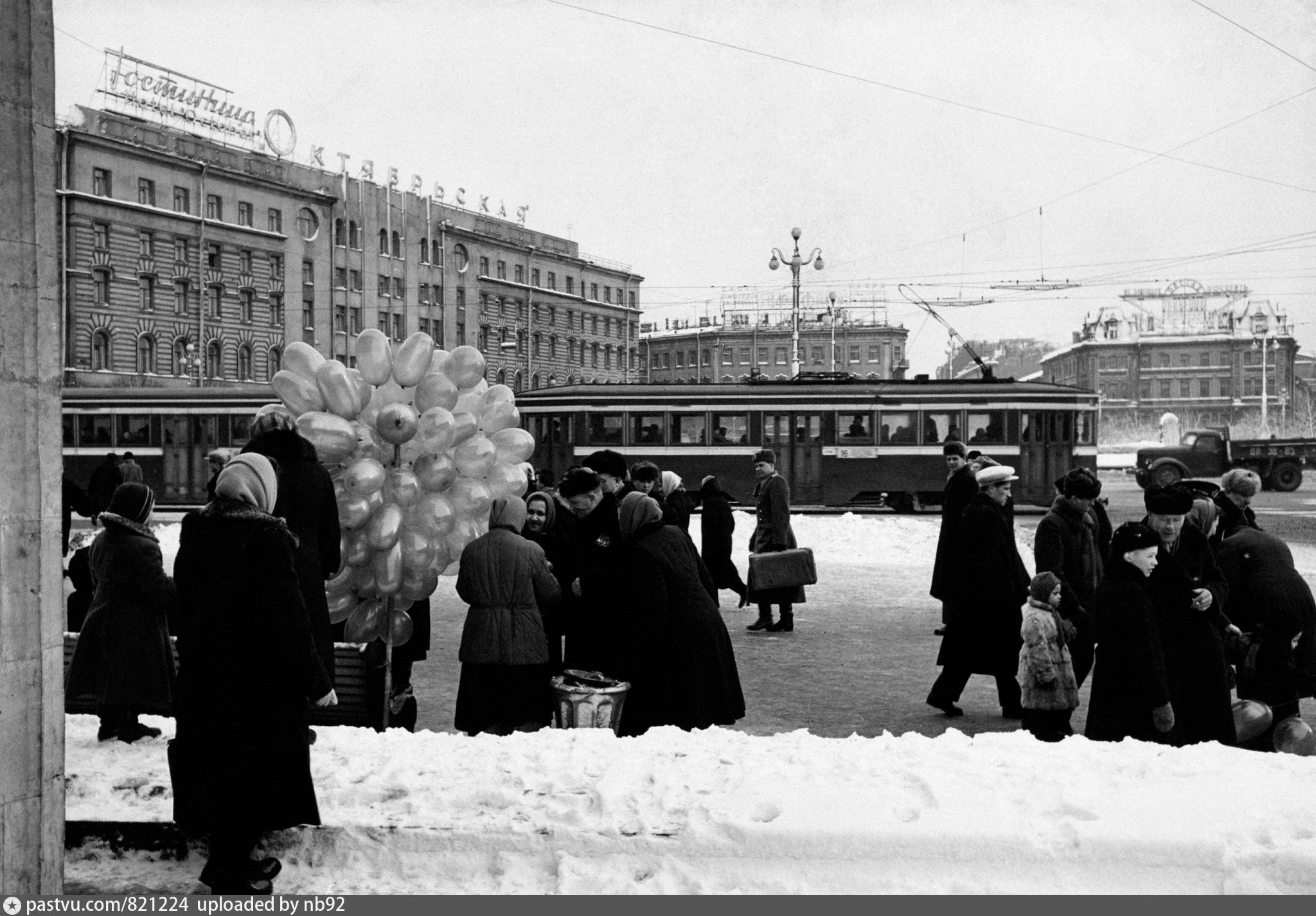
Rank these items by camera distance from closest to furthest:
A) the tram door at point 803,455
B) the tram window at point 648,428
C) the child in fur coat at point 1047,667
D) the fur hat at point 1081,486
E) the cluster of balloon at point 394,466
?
the child in fur coat at point 1047,667, the cluster of balloon at point 394,466, the fur hat at point 1081,486, the tram door at point 803,455, the tram window at point 648,428

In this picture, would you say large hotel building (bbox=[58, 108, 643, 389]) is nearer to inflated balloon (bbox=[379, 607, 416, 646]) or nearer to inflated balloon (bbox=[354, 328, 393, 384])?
inflated balloon (bbox=[354, 328, 393, 384])

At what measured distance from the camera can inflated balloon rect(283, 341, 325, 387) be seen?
743 centimetres

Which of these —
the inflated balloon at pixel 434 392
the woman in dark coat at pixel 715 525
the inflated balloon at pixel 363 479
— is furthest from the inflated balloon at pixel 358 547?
the woman in dark coat at pixel 715 525

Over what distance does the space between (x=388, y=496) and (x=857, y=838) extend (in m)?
3.81

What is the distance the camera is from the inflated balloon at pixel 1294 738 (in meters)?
6.21

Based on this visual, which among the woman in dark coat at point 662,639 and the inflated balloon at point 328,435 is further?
the inflated balloon at point 328,435

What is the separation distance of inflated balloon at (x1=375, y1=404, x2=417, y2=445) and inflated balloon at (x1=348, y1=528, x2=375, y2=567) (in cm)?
57

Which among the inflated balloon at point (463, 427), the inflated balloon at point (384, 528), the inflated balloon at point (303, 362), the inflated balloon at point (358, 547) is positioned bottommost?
the inflated balloon at point (358, 547)

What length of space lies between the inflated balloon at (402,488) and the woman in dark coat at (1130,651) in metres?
3.85

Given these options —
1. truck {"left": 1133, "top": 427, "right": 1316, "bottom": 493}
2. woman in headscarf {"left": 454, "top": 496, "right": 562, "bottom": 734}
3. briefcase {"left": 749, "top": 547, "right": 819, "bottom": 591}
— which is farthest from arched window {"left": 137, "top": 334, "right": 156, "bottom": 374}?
woman in headscarf {"left": 454, "top": 496, "right": 562, "bottom": 734}

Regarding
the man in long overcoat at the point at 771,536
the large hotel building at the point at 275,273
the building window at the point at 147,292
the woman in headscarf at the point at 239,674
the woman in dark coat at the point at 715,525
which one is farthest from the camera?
the building window at the point at 147,292

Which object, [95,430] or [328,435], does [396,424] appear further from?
[95,430]

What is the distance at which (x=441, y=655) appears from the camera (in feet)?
34.4

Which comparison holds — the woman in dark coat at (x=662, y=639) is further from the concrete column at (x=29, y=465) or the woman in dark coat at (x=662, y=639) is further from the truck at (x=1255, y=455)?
the truck at (x=1255, y=455)
